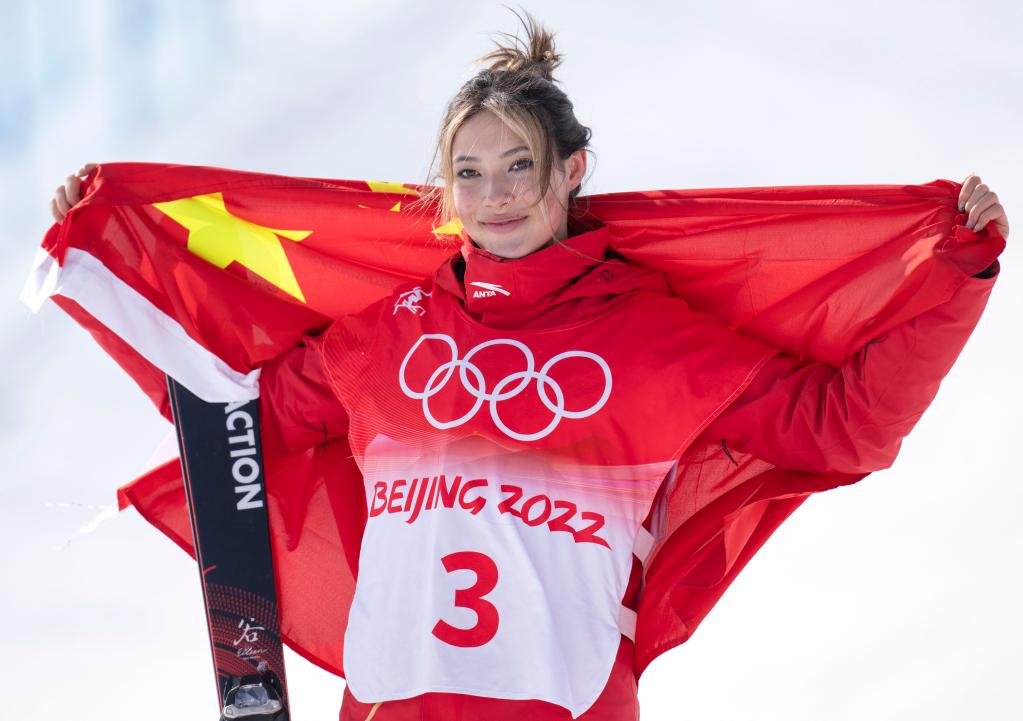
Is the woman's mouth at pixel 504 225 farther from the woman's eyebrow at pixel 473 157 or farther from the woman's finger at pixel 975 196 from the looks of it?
the woman's finger at pixel 975 196

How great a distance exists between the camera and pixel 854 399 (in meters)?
2.70

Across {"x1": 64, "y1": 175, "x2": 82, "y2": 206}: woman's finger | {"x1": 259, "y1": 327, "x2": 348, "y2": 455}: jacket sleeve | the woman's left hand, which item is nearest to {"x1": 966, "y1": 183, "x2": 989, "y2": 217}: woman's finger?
the woman's left hand

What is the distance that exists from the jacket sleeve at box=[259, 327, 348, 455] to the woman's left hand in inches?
61.1

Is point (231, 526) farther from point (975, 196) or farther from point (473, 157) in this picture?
point (975, 196)

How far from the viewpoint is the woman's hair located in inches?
116

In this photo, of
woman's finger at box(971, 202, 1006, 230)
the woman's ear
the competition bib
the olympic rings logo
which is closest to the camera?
woman's finger at box(971, 202, 1006, 230)

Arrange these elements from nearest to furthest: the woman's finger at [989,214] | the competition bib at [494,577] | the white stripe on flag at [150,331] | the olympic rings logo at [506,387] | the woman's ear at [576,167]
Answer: the woman's finger at [989,214] < the competition bib at [494,577] < the olympic rings logo at [506,387] < the woman's ear at [576,167] < the white stripe on flag at [150,331]

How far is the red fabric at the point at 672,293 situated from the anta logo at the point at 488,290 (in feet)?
1.07

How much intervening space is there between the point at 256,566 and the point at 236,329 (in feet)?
2.06

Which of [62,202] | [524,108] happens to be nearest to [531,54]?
[524,108]

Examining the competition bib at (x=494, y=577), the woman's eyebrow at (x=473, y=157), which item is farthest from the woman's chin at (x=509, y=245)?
the competition bib at (x=494, y=577)

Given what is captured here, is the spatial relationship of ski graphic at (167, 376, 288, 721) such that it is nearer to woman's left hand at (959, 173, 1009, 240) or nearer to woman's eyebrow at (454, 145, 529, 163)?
woman's eyebrow at (454, 145, 529, 163)

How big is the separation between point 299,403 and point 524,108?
96cm

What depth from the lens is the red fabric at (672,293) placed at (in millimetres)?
2746
